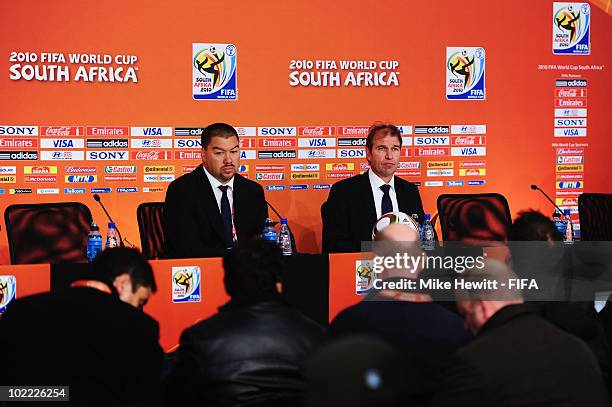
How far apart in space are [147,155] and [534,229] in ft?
12.7

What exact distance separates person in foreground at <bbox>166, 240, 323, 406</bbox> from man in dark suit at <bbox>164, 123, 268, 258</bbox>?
7.13 feet

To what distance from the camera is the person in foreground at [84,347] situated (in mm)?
2340

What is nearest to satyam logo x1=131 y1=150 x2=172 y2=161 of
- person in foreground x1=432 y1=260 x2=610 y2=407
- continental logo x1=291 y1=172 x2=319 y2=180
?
continental logo x1=291 y1=172 x2=319 y2=180

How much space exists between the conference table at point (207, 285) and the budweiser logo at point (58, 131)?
2.41 m

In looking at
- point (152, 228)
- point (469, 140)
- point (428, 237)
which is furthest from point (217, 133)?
point (469, 140)

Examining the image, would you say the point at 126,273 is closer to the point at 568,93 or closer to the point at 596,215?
the point at 596,215

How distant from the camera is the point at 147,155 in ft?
20.4

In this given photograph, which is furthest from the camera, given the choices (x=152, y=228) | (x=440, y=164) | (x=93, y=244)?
(x=440, y=164)

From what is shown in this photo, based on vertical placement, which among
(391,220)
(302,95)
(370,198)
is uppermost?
(302,95)

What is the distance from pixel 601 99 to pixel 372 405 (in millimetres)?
6568

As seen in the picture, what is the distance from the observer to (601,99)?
7.00 meters

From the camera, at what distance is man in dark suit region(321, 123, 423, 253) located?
4816 millimetres

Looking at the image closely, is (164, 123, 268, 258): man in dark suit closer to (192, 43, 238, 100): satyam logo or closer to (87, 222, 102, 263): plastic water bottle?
(87, 222, 102, 263): plastic water bottle

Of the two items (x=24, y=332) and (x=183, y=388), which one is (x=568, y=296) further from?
(x=24, y=332)
